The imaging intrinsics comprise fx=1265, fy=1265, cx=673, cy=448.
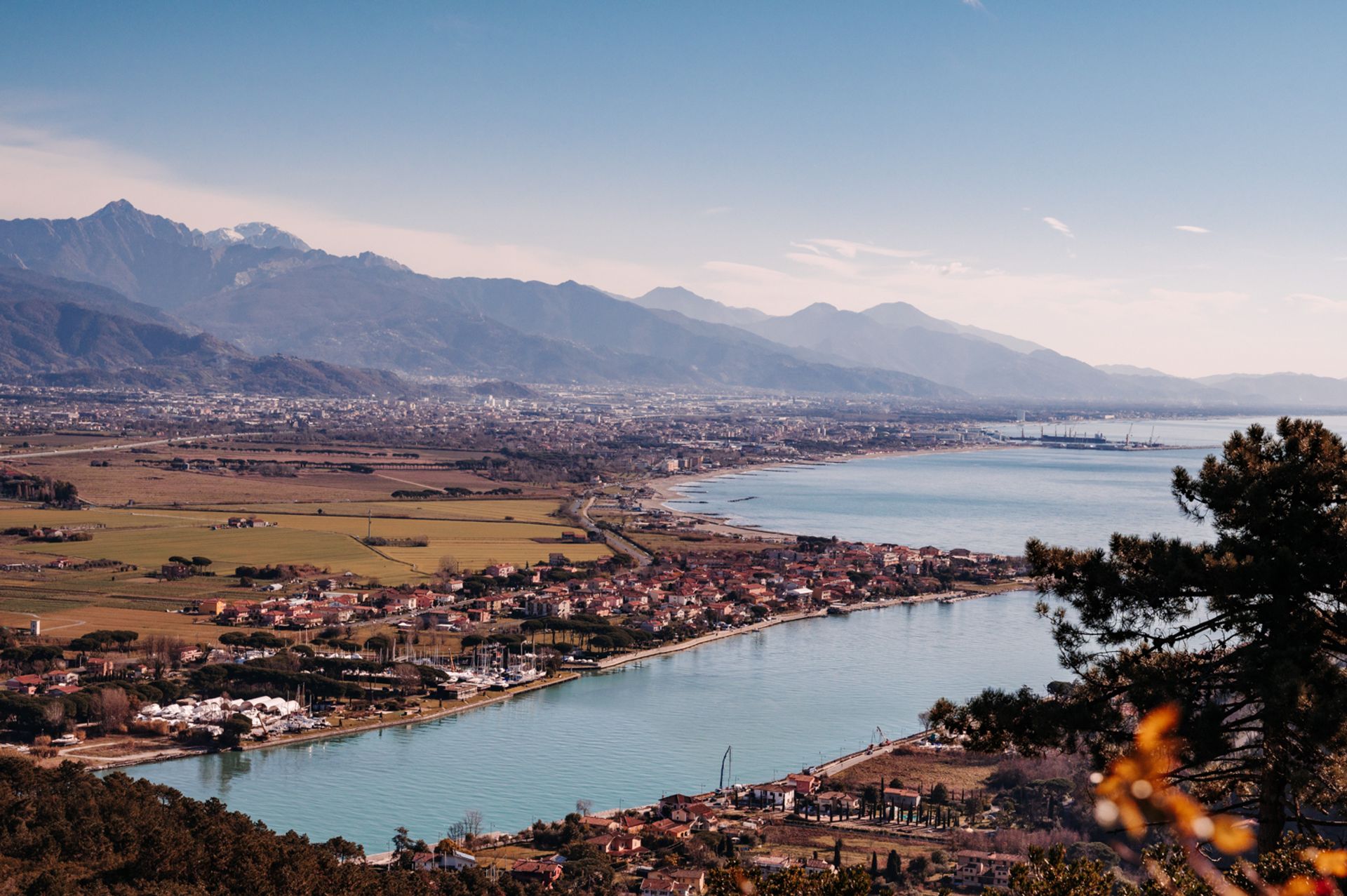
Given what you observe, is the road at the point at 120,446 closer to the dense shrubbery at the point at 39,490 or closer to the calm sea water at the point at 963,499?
the dense shrubbery at the point at 39,490

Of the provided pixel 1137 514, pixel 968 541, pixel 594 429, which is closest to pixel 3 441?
pixel 594 429

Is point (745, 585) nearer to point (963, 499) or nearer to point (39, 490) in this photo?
point (963, 499)

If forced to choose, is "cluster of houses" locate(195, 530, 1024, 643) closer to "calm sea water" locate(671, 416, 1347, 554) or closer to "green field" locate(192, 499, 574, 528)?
"calm sea water" locate(671, 416, 1347, 554)

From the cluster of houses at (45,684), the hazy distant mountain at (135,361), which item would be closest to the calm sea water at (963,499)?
the cluster of houses at (45,684)

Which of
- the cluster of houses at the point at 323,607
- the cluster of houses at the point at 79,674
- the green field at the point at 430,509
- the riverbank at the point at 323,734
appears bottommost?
Result: the riverbank at the point at 323,734

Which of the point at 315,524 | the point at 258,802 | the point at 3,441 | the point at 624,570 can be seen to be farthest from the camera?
the point at 3,441

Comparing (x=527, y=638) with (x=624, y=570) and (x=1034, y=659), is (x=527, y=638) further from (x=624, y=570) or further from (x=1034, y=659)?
(x=1034, y=659)

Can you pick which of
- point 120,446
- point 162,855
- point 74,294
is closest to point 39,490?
point 120,446
